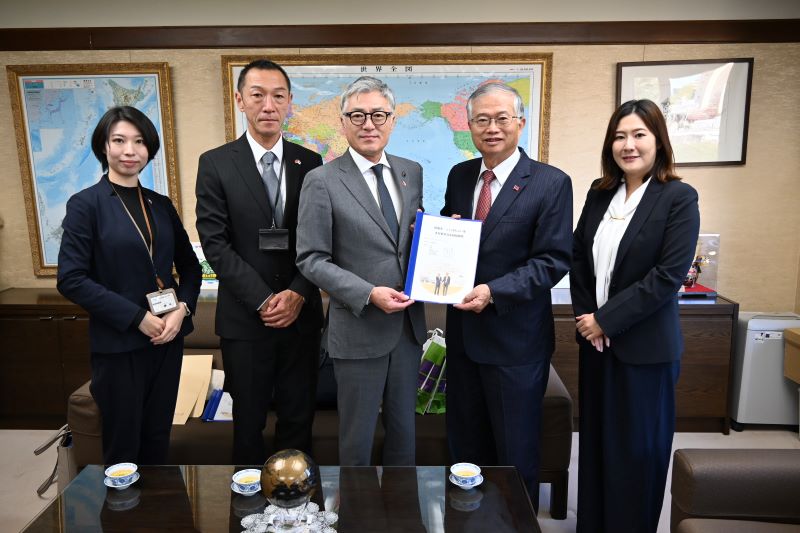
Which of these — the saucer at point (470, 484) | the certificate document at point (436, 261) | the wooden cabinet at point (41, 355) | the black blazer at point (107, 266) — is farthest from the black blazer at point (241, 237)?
the wooden cabinet at point (41, 355)

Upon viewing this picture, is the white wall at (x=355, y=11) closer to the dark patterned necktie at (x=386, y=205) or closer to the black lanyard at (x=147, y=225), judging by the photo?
the black lanyard at (x=147, y=225)

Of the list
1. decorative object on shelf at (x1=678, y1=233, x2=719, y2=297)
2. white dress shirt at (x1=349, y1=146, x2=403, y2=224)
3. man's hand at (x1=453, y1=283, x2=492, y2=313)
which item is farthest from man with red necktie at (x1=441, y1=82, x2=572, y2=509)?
decorative object on shelf at (x1=678, y1=233, x2=719, y2=297)

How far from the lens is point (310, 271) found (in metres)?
1.96

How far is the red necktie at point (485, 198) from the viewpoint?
209 cm

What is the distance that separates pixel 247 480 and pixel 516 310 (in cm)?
102

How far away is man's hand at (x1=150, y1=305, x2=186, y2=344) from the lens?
85.9 inches

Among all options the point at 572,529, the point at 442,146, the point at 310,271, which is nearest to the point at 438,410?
the point at 572,529

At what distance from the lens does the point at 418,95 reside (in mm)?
3686

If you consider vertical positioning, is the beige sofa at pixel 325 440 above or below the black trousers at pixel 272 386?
below

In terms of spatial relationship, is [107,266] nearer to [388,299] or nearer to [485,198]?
[388,299]

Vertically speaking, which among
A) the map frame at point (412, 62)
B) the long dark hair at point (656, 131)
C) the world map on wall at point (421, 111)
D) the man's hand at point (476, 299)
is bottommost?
the man's hand at point (476, 299)

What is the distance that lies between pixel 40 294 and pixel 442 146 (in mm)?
2689

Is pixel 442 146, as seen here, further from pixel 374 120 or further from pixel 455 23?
pixel 374 120

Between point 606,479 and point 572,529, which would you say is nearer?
point 606,479
